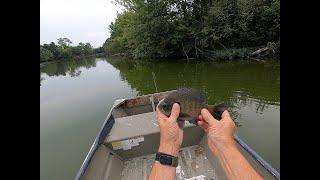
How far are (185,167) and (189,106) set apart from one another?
3.21 meters

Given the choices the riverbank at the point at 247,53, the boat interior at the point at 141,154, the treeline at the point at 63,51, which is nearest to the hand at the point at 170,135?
the boat interior at the point at 141,154

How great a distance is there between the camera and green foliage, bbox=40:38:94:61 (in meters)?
60.9

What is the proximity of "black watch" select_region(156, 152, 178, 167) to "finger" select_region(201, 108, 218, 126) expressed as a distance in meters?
0.27

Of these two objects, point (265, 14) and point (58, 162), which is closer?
point (58, 162)

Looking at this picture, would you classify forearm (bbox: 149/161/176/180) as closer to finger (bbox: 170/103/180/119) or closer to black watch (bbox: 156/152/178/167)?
black watch (bbox: 156/152/178/167)

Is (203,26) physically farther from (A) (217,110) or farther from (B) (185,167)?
(A) (217,110)

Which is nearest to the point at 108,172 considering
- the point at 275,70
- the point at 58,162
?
the point at 58,162

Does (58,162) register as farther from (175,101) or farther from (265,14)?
(265,14)

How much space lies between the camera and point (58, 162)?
6.50m

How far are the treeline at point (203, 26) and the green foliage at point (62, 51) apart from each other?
98.6 feet

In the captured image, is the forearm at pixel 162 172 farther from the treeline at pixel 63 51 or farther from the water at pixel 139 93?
the treeline at pixel 63 51
